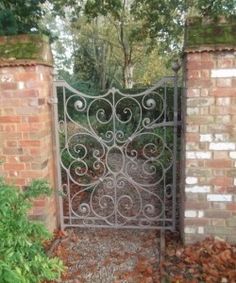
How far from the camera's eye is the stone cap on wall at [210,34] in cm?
296

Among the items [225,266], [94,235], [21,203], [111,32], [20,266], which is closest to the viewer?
[20,266]

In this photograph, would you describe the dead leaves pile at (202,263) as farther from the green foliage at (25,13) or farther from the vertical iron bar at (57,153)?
the green foliage at (25,13)

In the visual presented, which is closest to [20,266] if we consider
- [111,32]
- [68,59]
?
[111,32]

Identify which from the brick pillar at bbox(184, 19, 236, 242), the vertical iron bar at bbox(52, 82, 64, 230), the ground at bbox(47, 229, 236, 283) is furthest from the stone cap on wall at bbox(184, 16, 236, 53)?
the ground at bbox(47, 229, 236, 283)

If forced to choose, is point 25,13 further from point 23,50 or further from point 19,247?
point 19,247

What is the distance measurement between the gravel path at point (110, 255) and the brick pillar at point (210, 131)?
0.51m

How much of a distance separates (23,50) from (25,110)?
Answer: 1.84 ft

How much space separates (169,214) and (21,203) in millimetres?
2490

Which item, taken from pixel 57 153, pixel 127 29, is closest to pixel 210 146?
pixel 57 153

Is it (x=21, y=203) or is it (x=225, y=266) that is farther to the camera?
(x=225, y=266)


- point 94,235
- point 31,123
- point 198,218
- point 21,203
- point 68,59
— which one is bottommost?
point 94,235

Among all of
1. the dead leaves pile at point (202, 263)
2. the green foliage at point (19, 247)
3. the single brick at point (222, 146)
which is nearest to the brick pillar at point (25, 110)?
the green foliage at point (19, 247)

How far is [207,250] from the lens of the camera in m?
3.28

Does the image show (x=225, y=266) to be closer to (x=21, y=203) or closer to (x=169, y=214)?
(x=169, y=214)
